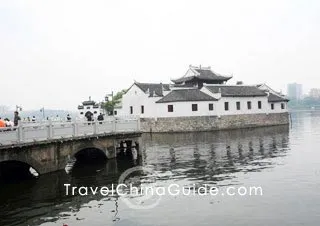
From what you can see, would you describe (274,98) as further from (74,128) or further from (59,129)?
(59,129)

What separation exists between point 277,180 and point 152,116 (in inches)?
1419

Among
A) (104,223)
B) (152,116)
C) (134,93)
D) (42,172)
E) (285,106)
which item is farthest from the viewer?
(285,106)

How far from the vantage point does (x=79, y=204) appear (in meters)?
15.3

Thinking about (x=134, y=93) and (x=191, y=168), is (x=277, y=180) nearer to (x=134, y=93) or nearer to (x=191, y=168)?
(x=191, y=168)

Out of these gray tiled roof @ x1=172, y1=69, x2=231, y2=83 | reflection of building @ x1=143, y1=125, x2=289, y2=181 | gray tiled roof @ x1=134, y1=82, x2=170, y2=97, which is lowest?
reflection of building @ x1=143, y1=125, x2=289, y2=181

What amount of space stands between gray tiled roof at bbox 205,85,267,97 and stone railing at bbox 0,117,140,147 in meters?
29.0

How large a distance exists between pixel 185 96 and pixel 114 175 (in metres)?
32.3

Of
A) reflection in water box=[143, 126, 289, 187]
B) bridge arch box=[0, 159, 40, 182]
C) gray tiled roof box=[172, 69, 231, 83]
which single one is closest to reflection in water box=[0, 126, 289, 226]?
reflection in water box=[143, 126, 289, 187]

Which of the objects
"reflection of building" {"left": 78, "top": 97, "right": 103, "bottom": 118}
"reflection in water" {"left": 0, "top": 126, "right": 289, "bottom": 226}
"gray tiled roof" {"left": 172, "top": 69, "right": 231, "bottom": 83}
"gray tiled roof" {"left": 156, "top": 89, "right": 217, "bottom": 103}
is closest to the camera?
"reflection in water" {"left": 0, "top": 126, "right": 289, "bottom": 226}

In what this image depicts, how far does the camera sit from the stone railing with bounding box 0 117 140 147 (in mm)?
18312

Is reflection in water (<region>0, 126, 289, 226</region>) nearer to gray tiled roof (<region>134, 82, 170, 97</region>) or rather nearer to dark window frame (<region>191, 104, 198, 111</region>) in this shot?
dark window frame (<region>191, 104, 198, 111</region>)

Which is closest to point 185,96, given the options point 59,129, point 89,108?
point 89,108

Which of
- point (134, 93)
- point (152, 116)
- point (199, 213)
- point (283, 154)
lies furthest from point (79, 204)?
point (134, 93)

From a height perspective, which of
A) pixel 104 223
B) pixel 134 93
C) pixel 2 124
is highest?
pixel 134 93
